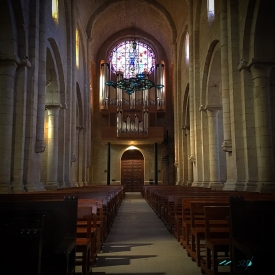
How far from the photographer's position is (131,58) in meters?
29.1

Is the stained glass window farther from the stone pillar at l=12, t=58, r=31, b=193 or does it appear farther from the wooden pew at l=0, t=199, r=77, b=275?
the wooden pew at l=0, t=199, r=77, b=275

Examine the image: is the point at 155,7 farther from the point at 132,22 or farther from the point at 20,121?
the point at 20,121

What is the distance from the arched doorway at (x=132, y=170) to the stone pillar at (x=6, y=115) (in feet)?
63.2

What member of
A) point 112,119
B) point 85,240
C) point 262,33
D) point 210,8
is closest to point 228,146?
point 262,33

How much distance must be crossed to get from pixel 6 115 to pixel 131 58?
838 inches

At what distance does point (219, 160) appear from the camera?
14664 mm

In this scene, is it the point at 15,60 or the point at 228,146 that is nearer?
the point at 15,60

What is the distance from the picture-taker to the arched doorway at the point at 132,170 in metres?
28.1

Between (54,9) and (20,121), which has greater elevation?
(54,9)

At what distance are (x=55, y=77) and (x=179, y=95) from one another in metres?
9.96

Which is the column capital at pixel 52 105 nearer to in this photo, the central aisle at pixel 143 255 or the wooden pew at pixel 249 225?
the central aisle at pixel 143 255

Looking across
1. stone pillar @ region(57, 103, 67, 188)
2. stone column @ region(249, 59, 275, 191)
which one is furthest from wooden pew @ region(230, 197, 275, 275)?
stone pillar @ region(57, 103, 67, 188)

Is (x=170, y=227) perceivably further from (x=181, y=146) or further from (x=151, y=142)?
(x=151, y=142)

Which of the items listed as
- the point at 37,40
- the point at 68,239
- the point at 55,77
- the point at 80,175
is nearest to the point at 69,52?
the point at 55,77
